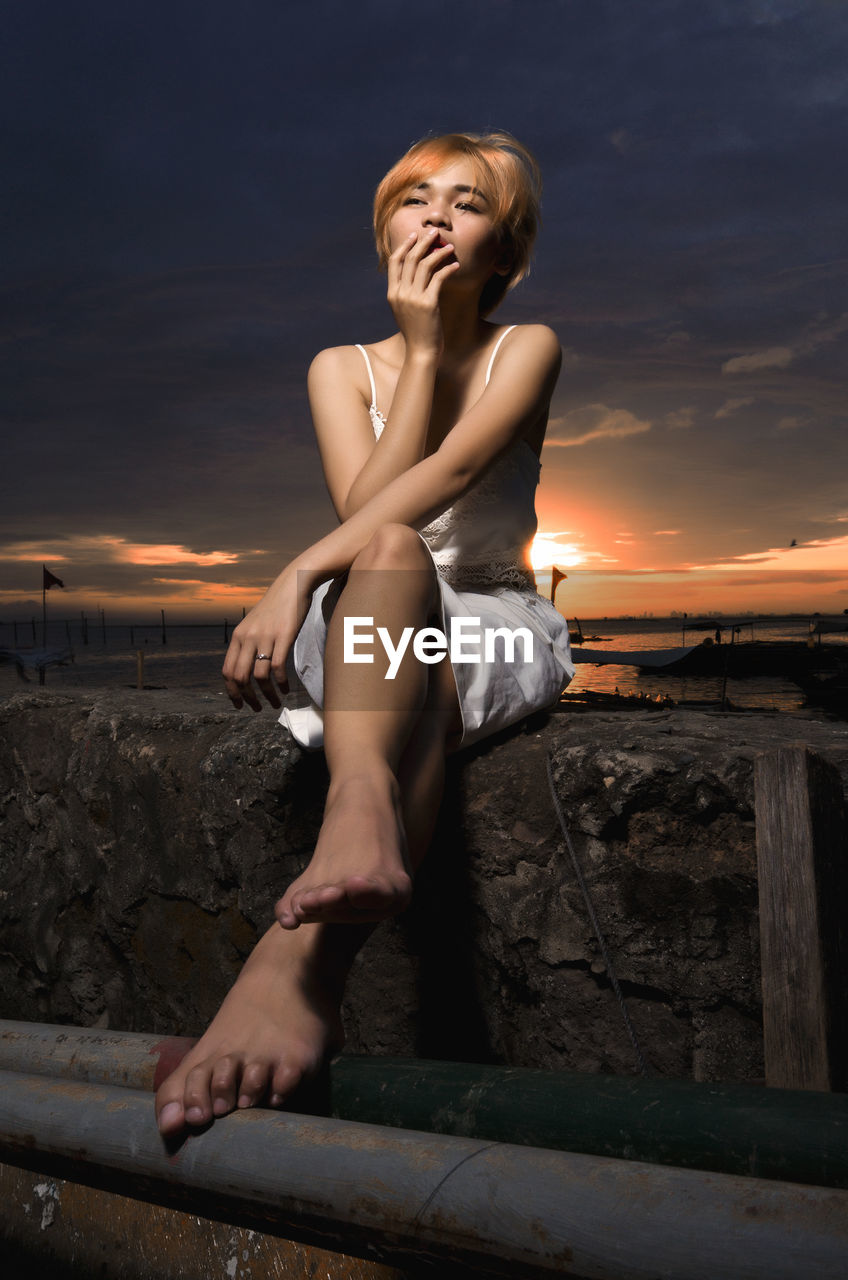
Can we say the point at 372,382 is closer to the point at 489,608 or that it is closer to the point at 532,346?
the point at 532,346

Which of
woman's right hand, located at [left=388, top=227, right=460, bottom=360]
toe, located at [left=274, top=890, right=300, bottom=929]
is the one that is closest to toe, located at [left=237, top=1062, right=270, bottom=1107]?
toe, located at [left=274, top=890, right=300, bottom=929]

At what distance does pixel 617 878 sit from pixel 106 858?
1.18 metres

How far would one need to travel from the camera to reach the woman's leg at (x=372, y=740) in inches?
34.5

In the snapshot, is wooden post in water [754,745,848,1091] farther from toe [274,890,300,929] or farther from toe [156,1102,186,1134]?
toe [156,1102,186,1134]

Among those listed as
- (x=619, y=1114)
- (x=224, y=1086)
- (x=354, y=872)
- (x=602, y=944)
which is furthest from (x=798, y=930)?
(x=224, y=1086)

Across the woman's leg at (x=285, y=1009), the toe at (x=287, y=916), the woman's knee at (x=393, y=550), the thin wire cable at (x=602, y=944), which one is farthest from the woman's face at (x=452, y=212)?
the toe at (x=287, y=916)

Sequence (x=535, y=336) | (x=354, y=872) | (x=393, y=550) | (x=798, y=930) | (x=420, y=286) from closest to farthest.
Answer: (x=354, y=872), (x=798, y=930), (x=393, y=550), (x=420, y=286), (x=535, y=336)

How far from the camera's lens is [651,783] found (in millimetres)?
1231

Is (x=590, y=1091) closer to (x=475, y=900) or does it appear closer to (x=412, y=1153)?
(x=412, y=1153)

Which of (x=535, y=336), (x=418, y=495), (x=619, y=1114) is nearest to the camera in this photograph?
(x=619, y=1114)

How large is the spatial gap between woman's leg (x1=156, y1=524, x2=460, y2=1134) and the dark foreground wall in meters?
0.25

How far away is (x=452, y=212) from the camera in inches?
61.3

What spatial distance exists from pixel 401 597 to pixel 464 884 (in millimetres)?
530

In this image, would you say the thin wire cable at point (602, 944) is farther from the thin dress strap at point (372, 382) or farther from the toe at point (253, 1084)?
the thin dress strap at point (372, 382)
